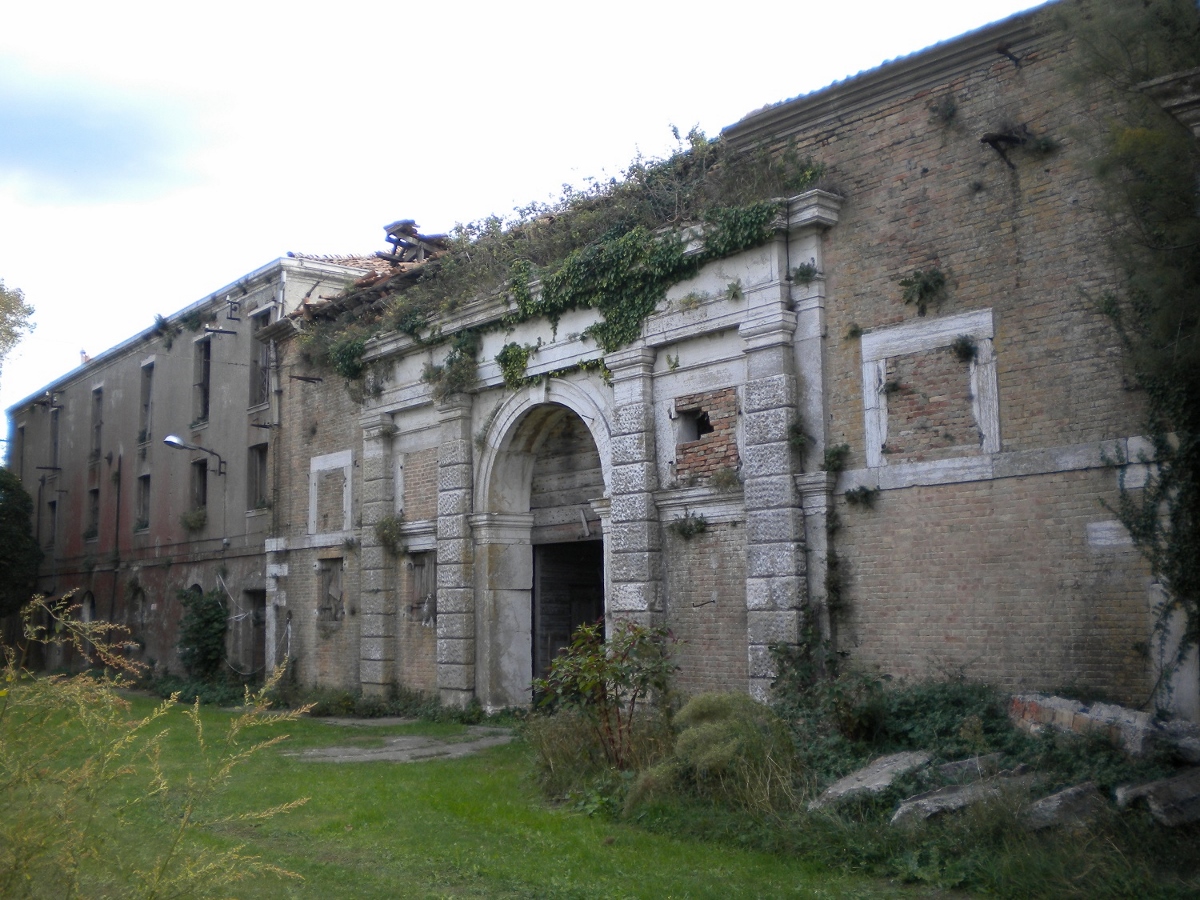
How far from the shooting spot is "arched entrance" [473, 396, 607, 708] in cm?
1544

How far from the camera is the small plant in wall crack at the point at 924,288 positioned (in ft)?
34.9

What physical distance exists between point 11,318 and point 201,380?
4.24 meters

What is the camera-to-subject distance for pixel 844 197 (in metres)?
11.6

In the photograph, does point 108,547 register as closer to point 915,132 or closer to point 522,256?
point 522,256

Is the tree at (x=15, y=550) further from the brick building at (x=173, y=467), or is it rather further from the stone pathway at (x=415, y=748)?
the stone pathway at (x=415, y=748)

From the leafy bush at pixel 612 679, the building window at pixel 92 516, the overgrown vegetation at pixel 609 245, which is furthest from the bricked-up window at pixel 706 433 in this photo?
the building window at pixel 92 516

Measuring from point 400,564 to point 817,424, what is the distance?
8.14 m

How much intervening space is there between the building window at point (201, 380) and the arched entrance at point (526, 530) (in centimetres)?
1111

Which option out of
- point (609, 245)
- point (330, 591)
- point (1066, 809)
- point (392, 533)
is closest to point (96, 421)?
point (330, 591)

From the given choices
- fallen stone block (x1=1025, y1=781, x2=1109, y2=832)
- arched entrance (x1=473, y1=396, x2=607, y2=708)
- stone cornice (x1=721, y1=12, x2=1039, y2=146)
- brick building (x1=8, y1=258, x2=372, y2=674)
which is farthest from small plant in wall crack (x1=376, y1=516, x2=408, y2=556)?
fallen stone block (x1=1025, y1=781, x2=1109, y2=832)

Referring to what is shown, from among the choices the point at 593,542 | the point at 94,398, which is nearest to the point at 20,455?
the point at 94,398

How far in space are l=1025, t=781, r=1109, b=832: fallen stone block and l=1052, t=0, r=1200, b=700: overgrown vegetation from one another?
2.56m

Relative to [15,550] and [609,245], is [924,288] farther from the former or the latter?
[15,550]

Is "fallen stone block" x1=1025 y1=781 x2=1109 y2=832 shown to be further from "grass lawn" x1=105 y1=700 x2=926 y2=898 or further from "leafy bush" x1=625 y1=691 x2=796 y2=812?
"leafy bush" x1=625 y1=691 x2=796 y2=812
